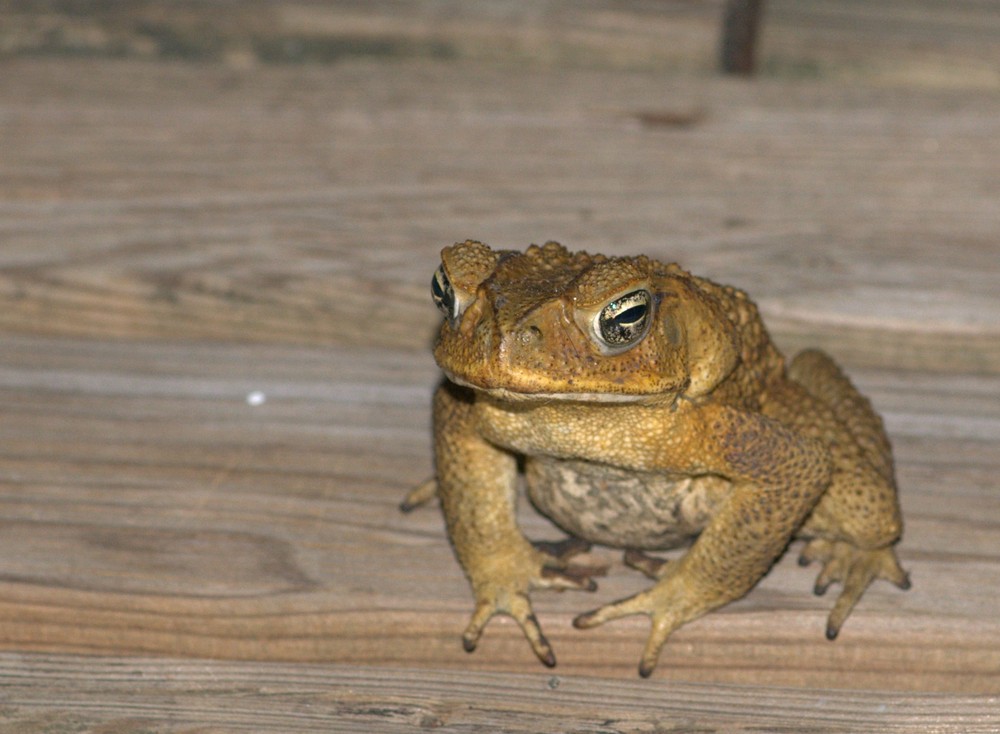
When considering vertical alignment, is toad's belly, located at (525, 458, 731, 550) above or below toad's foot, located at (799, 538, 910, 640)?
above

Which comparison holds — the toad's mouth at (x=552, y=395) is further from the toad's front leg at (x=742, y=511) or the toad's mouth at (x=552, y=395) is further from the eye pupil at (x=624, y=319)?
the toad's front leg at (x=742, y=511)

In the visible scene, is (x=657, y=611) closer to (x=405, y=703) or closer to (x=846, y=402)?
(x=405, y=703)

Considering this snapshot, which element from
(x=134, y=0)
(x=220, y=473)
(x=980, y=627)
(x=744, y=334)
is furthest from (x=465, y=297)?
(x=134, y=0)

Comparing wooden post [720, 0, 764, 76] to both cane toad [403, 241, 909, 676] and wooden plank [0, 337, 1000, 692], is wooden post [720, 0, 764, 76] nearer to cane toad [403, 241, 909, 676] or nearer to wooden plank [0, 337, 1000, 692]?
wooden plank [0, 337, 1000, 692]

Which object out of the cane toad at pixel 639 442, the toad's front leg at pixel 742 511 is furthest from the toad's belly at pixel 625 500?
the toad's front leg at pixel 742 511

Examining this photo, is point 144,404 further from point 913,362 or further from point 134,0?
point 134,0

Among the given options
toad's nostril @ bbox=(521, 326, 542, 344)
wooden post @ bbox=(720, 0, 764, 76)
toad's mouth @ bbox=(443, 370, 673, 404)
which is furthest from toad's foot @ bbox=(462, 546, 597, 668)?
wooden post @ bbox=(720, 0, 764, 76)

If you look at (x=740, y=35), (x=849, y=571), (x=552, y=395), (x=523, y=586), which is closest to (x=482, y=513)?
(x=523, y=586)
